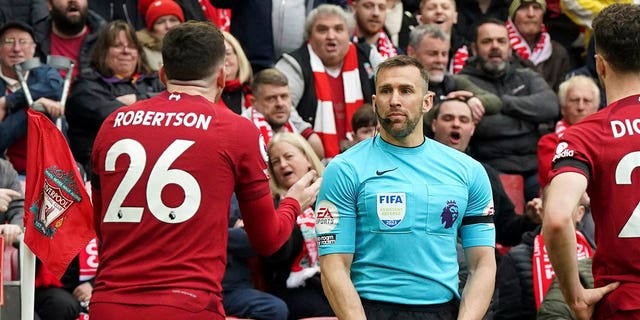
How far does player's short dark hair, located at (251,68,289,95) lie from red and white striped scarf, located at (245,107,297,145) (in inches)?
9.1

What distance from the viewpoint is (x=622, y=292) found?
5578mm

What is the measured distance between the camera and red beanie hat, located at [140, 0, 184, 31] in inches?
467

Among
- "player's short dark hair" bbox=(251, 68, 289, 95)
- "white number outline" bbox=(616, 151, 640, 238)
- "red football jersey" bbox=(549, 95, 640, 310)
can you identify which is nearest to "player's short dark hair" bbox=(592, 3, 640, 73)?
"red football jersey" bbox=(549, 95, 640, 310)

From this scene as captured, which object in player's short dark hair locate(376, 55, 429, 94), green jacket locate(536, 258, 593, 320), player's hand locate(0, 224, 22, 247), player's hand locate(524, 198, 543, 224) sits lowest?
green jacket locate(536, 258, 593, 320)

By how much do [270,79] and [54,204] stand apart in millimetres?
4760

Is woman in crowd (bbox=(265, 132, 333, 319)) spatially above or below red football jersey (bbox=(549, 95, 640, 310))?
below

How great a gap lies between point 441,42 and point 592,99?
1604mm

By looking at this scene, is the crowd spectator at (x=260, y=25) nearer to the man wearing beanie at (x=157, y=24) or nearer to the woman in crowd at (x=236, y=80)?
the man wearing beanie at (x=157, y=24)

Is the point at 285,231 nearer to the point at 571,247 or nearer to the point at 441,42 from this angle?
the point at 571,247

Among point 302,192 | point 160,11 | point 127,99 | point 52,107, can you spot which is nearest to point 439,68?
point 160,11

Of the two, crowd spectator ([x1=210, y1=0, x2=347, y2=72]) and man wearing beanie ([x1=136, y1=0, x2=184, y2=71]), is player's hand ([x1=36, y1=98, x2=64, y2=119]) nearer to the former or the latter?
man wearing beanie ([x1=136, y1=0, x2=184, y2=71])

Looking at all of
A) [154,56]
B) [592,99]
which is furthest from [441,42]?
[154,56]

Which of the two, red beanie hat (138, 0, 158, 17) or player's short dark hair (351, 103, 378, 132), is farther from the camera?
red beanie hat (138, 0, 158, 17)

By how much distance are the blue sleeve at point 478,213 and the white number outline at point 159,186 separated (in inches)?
58.6
